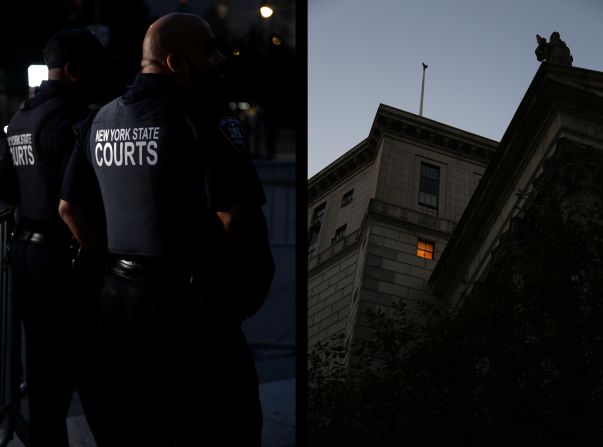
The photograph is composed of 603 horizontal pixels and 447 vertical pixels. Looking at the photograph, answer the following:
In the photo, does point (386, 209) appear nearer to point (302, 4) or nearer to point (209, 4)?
point (209, 4)

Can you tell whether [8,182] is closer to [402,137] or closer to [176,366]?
[176,366]

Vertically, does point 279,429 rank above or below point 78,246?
below

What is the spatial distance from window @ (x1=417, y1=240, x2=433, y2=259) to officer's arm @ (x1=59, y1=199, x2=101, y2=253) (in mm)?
7099

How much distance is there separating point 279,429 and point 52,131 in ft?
6.76

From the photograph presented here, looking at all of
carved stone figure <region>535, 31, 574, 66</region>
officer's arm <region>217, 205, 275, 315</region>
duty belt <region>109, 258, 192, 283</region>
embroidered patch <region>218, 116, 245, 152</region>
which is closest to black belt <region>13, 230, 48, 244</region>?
duty belt <region>109, 258, 192, 283</region>

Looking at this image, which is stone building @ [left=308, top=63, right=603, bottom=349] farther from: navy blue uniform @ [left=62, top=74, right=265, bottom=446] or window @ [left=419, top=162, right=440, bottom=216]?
navy blue uniform @ [left=62, top=74, right=265, bottom=446]

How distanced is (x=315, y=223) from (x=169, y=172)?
17.7 ft

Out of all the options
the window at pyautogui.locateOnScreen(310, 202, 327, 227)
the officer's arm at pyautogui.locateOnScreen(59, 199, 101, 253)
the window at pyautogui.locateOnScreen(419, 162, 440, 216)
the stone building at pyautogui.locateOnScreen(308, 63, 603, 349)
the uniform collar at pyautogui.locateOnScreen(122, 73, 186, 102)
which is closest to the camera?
the uniform collar at pyautogui.locateOnScreen(122, 73, 186, 102)

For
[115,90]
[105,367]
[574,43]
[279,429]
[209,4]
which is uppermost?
[209,4]

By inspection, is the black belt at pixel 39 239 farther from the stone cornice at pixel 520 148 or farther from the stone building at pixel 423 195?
the stone cornice at pixel 520 148

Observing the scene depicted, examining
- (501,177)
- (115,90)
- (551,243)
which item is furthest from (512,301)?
(115,90)

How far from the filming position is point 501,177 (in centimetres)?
971

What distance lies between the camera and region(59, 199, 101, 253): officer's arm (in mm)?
3303

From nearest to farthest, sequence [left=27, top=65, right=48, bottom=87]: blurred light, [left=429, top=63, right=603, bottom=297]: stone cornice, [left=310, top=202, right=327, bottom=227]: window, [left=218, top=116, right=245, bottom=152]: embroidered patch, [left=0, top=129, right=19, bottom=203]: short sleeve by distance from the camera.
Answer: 1. [left=218, top=116, right=245, bottom=152]: embroidered patch
2. [left=0, top=129, right=19, bottom=203]: short sleeve
3. [left=27, top=65, right=48, bottom=87]: blurred light
4. [left=310, top=202, right=327, bottom=227]: window
5. [left=429, top=63, right=603, bottom=297]: stone cornice
